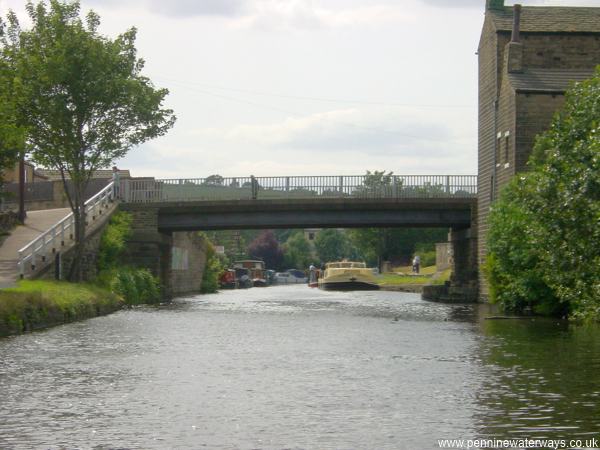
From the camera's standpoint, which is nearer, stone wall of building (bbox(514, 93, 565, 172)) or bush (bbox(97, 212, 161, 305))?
bush (bbox(97, 212, 161, 305))

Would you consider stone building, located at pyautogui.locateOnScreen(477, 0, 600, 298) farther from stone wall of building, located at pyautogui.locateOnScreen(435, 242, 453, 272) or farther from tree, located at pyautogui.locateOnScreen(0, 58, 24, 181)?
stone wall of building, located at pyautogui.locateOnScreen(435, 242, 453, 272)

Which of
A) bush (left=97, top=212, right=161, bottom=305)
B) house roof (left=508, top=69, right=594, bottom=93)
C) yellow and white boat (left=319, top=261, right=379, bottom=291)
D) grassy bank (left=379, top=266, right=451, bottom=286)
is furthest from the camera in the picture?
yellow and white boat (left=319, top=261, right=379, bottom=291)

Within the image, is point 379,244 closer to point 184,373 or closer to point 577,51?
point 577,51

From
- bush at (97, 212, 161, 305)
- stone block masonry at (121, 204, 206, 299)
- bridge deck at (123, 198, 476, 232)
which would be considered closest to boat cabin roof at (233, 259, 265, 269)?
stone block masonry at (121, 204, 206, 299)

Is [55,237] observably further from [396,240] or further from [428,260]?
[396,240]

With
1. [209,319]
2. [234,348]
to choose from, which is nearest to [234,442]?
[234,348]

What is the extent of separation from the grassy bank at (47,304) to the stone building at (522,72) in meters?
19.0

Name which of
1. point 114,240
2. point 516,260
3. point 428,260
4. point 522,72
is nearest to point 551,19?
point 522,72

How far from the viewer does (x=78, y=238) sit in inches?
1646

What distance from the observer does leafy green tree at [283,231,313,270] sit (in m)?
165

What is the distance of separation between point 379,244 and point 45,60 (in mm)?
76061

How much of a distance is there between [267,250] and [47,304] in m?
132

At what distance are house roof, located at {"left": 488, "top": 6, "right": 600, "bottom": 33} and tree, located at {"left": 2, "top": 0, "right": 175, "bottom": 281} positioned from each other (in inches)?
677

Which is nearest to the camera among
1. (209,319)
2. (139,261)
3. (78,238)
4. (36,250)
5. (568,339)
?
(568,339)
